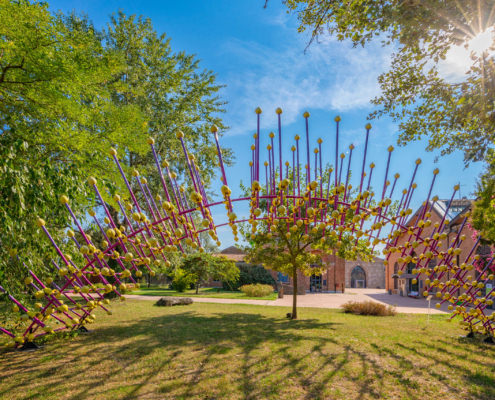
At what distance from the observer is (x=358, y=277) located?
147ft

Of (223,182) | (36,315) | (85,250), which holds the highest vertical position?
(223,182)

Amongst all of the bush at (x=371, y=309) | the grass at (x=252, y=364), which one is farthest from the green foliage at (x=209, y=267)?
the grass at (x=252, y=364)

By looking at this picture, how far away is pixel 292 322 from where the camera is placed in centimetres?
1172

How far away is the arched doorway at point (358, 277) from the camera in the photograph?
1748 inches

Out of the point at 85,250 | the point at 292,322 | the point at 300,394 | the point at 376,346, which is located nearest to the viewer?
the point at 85,250

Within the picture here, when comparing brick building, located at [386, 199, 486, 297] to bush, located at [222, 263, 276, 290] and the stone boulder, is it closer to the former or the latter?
bush, located at [222, 263, 276, 290]

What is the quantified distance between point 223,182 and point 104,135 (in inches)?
235

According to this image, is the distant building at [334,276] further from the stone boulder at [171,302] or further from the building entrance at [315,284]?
the stone boulder at [171,302]

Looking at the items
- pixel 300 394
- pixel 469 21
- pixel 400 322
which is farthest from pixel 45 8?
pixel 400 322

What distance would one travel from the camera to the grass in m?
5.14

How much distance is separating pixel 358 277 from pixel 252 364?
42.7 metres

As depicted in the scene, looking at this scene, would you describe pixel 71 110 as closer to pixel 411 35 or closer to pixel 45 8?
pixel 45 8

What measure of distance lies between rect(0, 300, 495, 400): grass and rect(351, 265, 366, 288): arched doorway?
3551cm

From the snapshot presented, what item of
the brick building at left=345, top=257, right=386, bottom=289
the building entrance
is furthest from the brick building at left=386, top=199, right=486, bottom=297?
the brick building at left=345, top=257, right=386, bottom=289
